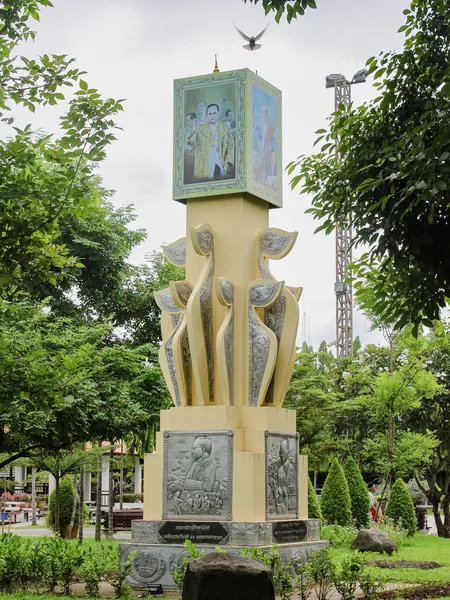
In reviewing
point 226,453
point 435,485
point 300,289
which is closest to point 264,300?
point 300,289

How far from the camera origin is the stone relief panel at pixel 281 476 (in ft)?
44.7

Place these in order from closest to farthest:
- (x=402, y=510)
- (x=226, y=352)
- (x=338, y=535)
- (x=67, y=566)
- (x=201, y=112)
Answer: (x=67, y=566)
(x=226, y=352)
(x=201, y=112)
(x=338, y=535)
(x=402, y=510)

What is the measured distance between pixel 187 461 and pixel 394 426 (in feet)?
56.3

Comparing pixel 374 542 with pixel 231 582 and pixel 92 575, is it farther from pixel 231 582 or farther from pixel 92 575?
pixel 231 582

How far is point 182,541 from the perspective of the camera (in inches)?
523

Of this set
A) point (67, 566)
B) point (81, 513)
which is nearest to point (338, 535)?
point (81, 513)

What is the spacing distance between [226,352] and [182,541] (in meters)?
2.83

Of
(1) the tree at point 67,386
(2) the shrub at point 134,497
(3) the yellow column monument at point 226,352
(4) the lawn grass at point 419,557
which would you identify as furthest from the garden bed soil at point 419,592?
(2) the shrub at point 134,497

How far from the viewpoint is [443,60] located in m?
11.9

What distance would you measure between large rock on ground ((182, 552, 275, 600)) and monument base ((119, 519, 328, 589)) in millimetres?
4114

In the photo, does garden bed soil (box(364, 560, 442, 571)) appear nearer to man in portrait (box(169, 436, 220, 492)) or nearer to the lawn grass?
the lawn grass

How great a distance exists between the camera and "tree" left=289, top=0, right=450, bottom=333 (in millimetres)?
10812

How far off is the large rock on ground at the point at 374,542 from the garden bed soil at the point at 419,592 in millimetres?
6393

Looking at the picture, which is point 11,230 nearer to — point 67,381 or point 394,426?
point 67,381
